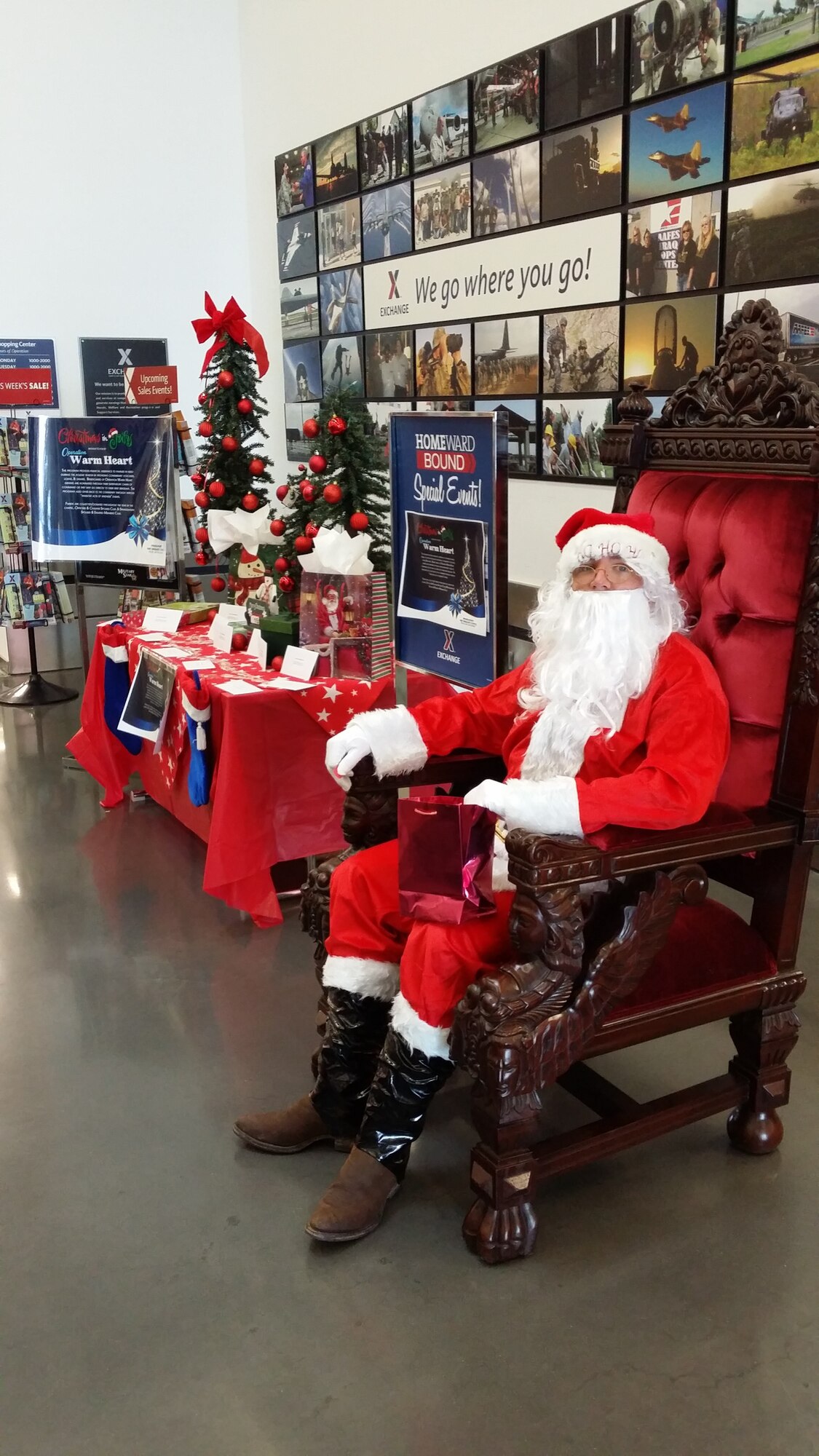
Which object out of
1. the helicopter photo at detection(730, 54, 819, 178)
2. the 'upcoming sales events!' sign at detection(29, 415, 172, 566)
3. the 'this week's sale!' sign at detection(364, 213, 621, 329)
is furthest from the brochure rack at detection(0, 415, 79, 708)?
the helicopter photo at detection(730, 54, 819, 178)

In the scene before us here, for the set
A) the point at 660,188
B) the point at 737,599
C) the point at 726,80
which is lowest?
the point at 737,599

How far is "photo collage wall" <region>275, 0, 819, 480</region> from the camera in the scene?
3729 mm

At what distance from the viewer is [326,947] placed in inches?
89.4

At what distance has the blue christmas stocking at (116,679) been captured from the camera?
4.33m

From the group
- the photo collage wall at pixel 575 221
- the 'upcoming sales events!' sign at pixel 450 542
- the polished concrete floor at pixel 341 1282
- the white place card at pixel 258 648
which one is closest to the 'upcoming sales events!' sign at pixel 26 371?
the photo collage wall at pixel 575 221

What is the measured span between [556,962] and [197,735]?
1.84 meters

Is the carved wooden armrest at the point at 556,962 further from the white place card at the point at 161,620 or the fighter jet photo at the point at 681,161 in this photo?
the fighter jet photo at the point at 681,161

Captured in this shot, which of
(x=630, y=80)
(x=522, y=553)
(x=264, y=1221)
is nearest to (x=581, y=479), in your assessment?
(x=522, y=553)

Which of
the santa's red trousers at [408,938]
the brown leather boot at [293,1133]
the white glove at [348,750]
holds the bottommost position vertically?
the brown leather boot at [293,1133]

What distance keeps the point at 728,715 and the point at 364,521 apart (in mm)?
1696

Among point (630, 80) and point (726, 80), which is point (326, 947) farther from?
point (630, 80)

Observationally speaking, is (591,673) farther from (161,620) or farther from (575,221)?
(575,221)

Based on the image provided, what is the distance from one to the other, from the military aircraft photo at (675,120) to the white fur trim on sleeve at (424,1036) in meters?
3.51

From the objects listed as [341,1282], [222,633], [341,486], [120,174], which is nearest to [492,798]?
[341,1282]
